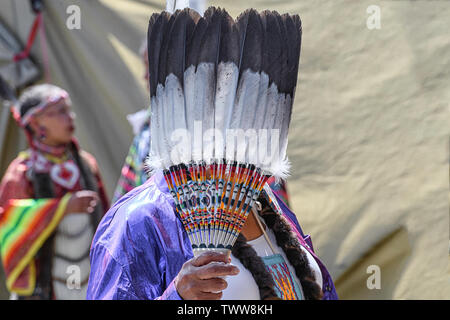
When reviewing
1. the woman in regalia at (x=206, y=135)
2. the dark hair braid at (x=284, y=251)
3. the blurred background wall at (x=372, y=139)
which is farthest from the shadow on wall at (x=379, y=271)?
the woman in regalia at (x=206, y=135)

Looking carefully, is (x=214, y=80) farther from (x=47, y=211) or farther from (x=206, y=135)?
(x=47, y=211)

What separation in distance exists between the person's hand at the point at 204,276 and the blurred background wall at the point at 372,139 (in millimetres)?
1710

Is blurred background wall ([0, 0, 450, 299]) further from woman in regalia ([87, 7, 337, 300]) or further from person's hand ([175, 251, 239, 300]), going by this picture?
person's hand ([175, 251, 239, 300])

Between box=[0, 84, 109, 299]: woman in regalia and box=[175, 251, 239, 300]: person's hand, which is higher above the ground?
box=[0, 84, 109, 299]: woman in regalia

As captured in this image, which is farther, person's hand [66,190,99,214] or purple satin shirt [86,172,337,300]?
person's hand [66,190,99,214]

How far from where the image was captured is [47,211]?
3090 millimetres

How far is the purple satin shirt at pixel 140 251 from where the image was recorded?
1339 mm

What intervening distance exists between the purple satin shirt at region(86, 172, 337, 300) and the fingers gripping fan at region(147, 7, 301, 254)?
88mm

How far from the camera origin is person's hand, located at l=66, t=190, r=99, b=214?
312 cm

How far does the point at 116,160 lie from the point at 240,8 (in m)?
1.26

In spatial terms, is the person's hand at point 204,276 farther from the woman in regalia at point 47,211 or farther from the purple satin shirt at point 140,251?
the woman in regalia at point 47,211

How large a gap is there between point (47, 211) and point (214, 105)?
1.97 meters

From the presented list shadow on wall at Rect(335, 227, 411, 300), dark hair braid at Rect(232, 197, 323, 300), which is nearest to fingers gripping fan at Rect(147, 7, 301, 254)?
dark hair braid at Rect(232, 197, 323, 300)
